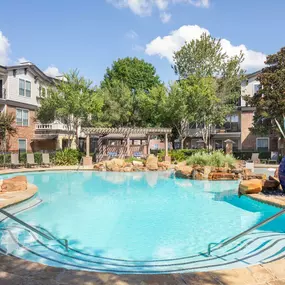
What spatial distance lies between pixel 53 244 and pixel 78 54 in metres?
18.3

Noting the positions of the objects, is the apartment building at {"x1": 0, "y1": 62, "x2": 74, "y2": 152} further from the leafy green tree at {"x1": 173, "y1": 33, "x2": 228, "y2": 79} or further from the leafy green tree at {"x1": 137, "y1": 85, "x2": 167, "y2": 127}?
the leafy green tree at {"x1": 173, "y1": 33, "x2": 228, "y2": 79}

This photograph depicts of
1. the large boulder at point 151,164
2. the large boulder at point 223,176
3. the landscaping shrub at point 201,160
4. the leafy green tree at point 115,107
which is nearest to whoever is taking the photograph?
the large boulder at point 223,176

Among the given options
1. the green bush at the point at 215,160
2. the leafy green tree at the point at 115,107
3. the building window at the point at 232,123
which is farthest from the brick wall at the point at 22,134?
the building window at the point at 232,123

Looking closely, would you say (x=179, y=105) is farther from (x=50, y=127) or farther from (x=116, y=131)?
(x=50, y=127)

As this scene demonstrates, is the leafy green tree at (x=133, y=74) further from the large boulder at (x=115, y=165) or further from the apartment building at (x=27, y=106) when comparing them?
the large boulder at (x=115, y=165)

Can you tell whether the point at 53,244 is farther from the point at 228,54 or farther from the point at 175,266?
the point at 228,54

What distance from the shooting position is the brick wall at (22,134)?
28297 millimetres

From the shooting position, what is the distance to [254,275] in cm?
374

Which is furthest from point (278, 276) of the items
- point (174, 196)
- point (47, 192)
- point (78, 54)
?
point (78, 54)

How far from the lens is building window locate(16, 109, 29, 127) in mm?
29486

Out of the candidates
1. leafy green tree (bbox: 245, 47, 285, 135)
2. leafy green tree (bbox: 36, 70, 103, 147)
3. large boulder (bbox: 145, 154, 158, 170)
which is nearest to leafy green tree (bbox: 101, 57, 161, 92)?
leafy green tree (bbox: 36, 70, 103, 147)

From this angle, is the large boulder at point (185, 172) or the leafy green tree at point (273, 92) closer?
the large boulder at point (185, 172)

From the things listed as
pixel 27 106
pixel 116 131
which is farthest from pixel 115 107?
pixel 27 106

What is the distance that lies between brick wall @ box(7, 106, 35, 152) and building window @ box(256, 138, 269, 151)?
983 inches
